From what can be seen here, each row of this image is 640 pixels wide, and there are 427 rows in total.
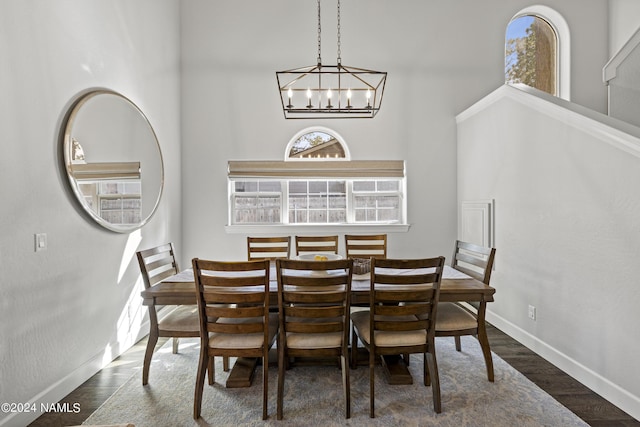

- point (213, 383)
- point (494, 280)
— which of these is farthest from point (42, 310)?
point (494, 280)

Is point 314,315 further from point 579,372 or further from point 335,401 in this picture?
point 579,372

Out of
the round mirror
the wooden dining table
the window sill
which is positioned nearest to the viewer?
the wooden dining table

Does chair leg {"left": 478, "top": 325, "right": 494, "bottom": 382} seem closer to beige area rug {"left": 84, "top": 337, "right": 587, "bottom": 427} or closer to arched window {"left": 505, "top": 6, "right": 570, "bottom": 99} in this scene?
beige area rug {"left": 84, "top": 337, "right": 587, "bottom": 427}

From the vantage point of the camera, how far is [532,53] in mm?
4246

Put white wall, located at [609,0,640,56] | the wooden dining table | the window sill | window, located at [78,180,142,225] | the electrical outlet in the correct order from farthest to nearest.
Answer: the window sill, white wall, located at [609,0,640,56], the electrical outlet, window, located at [78,180,142,225], the wooden dining table

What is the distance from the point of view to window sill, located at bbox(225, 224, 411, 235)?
13.4 ft

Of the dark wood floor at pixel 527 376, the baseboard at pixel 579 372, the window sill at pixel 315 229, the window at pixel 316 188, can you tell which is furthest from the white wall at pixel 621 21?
the dark wood floor at pixel 527 376

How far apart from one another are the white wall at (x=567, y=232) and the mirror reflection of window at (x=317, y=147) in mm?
1623

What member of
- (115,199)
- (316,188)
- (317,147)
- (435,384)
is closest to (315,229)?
(316,188)

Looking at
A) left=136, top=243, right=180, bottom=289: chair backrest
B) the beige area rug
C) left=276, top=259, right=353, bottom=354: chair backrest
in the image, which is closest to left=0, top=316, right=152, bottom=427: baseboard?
the beige area rug

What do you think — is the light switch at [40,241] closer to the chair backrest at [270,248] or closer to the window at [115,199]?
the window at [115,199]

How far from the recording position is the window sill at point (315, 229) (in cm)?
408

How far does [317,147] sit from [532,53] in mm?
2923

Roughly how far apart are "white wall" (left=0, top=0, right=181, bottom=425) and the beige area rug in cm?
44
